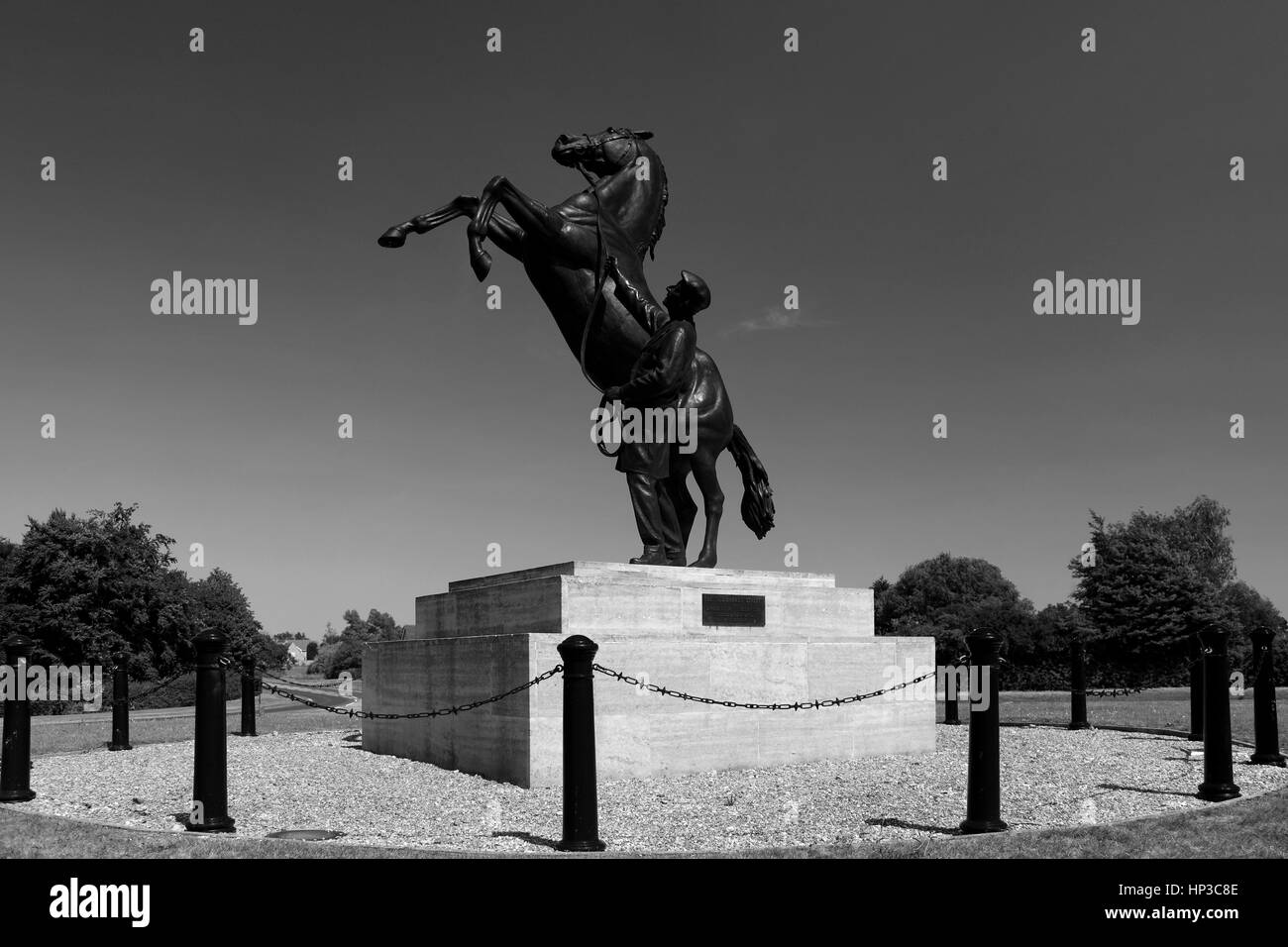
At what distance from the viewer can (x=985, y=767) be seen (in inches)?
280

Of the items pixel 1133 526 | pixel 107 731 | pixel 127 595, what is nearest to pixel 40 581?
pixel 127 595

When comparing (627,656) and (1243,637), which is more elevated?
(627,656)

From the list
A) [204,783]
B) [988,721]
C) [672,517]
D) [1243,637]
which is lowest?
[1243,637]

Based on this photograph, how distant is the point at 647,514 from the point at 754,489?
2.41 metres

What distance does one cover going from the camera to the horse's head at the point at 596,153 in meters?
12.9

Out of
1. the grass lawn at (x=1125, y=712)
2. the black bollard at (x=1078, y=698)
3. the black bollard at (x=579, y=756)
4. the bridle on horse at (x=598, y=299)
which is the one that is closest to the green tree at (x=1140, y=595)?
the grass lawn at (x=1125, y=712)

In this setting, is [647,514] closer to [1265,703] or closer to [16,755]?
[16,755]

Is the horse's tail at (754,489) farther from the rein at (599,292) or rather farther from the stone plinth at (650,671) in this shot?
the rein at (599,292)

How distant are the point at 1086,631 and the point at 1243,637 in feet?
29.4

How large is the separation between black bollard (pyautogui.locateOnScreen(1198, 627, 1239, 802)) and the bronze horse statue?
5173 mm

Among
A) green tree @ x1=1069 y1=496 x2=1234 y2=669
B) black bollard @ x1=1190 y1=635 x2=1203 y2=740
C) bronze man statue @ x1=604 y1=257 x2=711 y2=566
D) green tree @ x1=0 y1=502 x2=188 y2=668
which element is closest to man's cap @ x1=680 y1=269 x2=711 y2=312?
bronze man statue @ x1=604 y1=257 x2=711 y2=566

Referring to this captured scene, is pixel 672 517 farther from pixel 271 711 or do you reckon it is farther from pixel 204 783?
pixel 271 711

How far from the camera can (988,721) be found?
7.19m

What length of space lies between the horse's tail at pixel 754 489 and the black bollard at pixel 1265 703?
554cm
